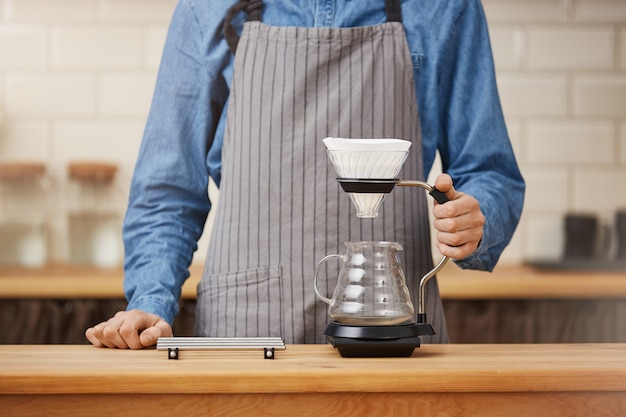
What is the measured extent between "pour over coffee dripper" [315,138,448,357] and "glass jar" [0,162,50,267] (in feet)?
5.88

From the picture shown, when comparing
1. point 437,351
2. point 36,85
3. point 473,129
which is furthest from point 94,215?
point 437,351

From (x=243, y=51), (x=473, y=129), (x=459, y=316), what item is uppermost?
(x=243, y=51)

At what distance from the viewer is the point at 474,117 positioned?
4.82 ft

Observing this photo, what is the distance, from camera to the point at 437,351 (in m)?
1.19

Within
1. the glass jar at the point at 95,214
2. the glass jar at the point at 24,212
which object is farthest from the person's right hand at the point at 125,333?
the glass jar at the point at 24,212

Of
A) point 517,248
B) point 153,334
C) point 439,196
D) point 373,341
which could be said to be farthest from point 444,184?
point 517,248

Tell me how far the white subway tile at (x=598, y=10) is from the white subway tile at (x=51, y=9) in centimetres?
160

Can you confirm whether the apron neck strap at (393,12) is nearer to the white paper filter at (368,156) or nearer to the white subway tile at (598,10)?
the white paper filter at (368,156)

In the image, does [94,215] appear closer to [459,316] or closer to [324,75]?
[459,316]

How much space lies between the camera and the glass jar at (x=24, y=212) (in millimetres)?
2695

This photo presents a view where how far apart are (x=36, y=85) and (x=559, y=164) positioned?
5.71 feet

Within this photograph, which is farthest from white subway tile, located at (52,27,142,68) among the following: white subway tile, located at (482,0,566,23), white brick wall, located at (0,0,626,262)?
white subway tile, located at (482,0,566,23)

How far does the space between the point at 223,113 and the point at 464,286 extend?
40.6 inches

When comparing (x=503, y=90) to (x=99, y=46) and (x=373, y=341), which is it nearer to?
(x=99, y=46)
